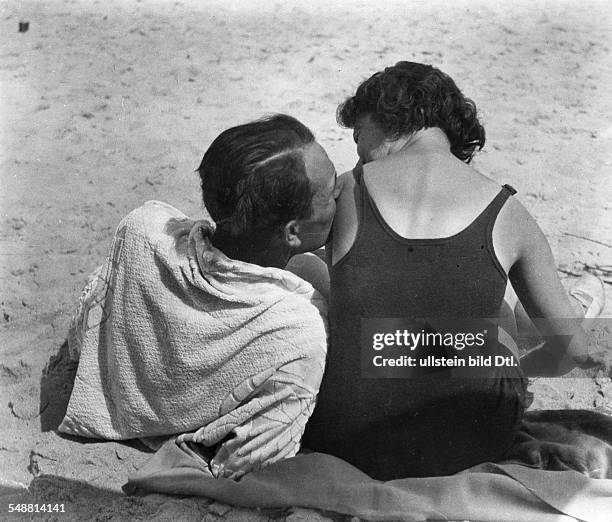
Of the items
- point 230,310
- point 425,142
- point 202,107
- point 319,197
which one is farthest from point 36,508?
point 202,107

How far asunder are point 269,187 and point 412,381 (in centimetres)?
64

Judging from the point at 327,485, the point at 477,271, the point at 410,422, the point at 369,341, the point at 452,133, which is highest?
the point at 452,133

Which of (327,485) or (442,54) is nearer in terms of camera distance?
(327,485)

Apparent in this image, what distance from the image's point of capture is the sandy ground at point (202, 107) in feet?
11.5

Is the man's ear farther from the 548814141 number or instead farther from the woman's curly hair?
the 548814141 number

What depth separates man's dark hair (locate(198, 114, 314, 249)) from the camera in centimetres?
243

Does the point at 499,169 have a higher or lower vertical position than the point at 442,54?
lower

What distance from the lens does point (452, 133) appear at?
2.75m

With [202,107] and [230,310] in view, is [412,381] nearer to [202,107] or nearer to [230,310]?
[230,310]

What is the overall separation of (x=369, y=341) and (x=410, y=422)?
256 mm

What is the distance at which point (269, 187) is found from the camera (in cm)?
244

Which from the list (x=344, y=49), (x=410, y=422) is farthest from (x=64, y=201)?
(x=410, y=422)

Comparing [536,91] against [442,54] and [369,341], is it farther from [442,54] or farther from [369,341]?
[369,341]

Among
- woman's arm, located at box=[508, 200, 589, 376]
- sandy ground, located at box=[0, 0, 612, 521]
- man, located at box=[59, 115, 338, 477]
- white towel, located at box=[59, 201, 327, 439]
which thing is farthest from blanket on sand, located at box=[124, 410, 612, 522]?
sandy ground, located at box=[0, 0, 612, 521]
